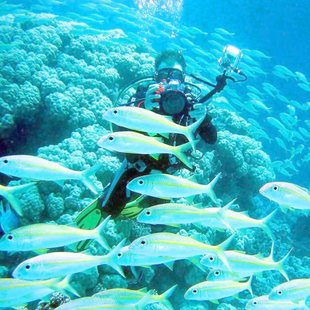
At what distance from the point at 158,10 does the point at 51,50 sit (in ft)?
119

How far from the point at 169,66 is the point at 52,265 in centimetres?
299

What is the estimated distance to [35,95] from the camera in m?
7.35

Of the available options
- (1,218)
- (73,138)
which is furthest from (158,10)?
(1,218)

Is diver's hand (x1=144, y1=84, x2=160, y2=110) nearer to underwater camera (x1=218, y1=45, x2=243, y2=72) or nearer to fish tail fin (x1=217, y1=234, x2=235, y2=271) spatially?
fish tail fin (x1=217, y1=234, x2=235, y2=271)

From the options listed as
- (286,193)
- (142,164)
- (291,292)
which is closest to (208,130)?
(142,164)

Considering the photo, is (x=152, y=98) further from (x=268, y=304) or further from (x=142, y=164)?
(x=268, y=304)

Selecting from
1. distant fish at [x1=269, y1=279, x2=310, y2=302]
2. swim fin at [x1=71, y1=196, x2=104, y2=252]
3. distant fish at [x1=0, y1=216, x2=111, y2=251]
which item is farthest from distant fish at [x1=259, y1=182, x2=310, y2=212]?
swim fin at [x1=71, y1=196, x2=104, y2=252]

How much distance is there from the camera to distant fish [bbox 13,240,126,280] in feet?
8.39

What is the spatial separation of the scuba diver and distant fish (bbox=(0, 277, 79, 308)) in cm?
181

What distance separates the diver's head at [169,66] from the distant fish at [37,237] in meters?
2.39

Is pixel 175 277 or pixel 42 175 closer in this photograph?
pixel 42 175

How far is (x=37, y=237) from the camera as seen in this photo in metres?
2.65

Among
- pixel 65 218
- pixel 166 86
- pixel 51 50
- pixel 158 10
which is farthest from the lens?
pixel 158 10

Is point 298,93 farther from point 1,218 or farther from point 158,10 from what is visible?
point 1,218
